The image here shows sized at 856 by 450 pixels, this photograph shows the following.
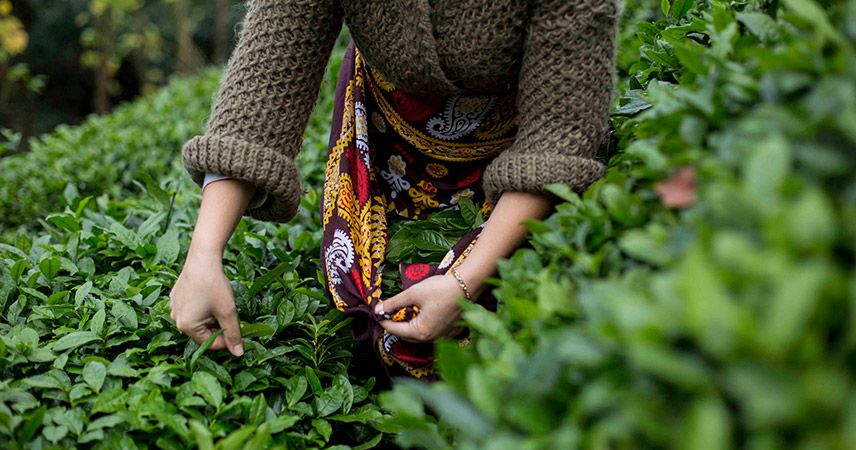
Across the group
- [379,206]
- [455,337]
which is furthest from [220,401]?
[379,206]

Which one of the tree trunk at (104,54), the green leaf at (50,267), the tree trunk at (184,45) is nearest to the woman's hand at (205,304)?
the green leaf at (50,267)

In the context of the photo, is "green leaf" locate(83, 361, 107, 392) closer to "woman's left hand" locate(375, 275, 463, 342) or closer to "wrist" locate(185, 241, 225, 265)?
"wrist" locate(185, 241, 225, 265)

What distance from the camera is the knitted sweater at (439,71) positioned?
4.87 feet

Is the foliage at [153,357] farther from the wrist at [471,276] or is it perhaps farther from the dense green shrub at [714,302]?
the dense green shrub at [714,302]

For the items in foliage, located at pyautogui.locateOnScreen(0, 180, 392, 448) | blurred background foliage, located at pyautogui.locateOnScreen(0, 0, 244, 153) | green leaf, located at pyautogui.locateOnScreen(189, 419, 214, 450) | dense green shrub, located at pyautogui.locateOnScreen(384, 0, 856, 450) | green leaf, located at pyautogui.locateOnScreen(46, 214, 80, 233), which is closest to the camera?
dense green shrub, located at pyautogui.locateOnScreen(384, 0, 856, 450)

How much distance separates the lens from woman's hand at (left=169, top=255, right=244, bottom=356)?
1.51 metres

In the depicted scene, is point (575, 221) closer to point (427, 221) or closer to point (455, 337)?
point (455, 337)

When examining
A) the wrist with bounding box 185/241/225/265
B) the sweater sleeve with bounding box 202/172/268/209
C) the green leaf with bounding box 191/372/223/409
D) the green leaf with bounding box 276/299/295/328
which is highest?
the sweater sleeve with bounding box 202/172/268/209

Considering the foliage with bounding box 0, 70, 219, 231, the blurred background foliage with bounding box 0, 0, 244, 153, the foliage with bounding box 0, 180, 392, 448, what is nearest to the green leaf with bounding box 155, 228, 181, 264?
the foliage with bounding box 0, 180, 392, 448

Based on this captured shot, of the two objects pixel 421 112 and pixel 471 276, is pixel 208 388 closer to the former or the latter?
pixel 471 276

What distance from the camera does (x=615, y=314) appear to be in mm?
771

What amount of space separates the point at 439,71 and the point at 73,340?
94 centimetres

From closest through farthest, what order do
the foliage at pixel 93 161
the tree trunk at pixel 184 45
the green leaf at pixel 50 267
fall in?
the green leaf at pixel 50 267
the foliage at pixel 93 161
the tree trunk at pixel 184 45

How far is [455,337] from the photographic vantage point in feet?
5.29
